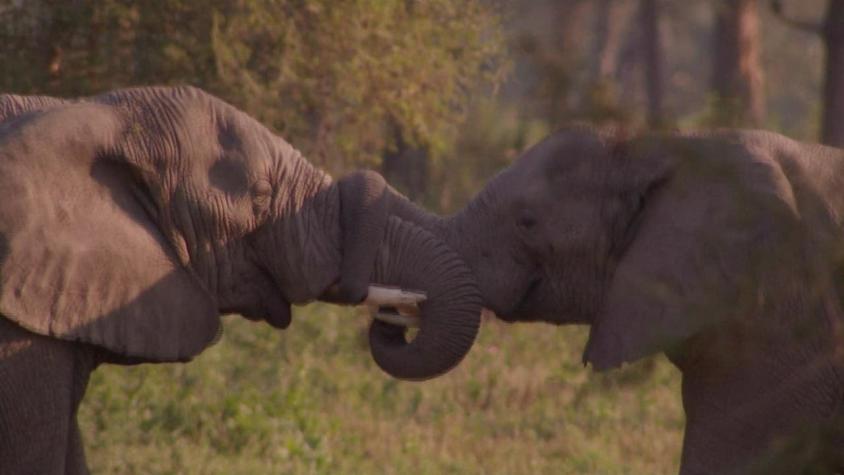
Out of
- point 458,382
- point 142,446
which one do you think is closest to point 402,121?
point 458,382

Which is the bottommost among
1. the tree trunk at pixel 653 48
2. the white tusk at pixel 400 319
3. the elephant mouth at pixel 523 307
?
the tree trunk at pixel 653 48

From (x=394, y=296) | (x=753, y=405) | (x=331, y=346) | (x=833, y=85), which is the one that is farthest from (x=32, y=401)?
(x=833, y=85)

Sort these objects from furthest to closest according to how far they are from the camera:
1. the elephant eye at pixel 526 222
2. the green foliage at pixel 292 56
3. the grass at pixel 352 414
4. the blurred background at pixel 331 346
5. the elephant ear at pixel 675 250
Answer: the green foliage at pixel 292 56, the blurred background at pixel 331 346, the grass at pixel 352 414, the elephant eye at pixel 526 222, the elephant ear at pixel 675 250

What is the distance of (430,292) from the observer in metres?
6.06

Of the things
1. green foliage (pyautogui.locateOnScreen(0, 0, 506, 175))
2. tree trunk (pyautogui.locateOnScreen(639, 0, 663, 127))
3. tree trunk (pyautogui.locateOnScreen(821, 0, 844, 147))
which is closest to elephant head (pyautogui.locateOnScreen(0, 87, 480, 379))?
green foliage (pyautogui.locateOnScreen(0, 0, 506, 175))

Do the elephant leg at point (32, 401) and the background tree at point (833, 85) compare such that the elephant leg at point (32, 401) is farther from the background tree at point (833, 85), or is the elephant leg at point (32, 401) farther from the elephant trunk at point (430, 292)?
the background tree at point (833, 85)

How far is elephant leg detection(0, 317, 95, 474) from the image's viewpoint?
17.8 ft

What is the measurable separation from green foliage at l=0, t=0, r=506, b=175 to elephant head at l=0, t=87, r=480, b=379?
8.64ft

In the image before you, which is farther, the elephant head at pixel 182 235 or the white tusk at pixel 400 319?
the white tusk at pixel 400 319

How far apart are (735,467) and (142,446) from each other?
341 cm

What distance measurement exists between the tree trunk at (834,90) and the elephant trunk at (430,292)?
6333mm

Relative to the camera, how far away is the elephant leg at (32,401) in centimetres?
544

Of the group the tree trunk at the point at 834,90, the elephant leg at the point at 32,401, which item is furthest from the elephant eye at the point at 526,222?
the tree trunk at the point at 834,90

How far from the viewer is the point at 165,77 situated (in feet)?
28.3
